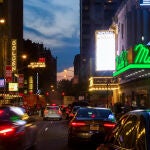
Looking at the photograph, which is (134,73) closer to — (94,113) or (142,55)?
(142,55)

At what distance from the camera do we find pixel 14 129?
47.5 feet

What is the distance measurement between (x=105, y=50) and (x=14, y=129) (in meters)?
55.1

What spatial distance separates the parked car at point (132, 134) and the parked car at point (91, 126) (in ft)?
33.1

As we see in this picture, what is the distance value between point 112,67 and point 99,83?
2.64 metres

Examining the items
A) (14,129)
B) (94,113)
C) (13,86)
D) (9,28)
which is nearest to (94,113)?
(94,113)

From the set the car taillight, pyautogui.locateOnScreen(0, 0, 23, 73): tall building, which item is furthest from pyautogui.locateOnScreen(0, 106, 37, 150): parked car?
pyautogui.locateOnScreen(0, 0, 23, 73): tall building

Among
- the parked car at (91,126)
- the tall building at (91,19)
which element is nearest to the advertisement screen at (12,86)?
the parked car at (91,126)

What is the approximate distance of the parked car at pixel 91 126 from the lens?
59.8ft

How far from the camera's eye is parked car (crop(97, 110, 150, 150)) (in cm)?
623

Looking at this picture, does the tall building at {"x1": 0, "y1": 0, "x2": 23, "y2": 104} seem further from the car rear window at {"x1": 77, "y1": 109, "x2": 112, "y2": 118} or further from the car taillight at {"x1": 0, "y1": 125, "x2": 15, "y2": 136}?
the car taillight at {"x1": 0, "y1": 125, "x2": 15, "y2": 136}

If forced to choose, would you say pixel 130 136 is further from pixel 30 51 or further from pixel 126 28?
pixel 30 51

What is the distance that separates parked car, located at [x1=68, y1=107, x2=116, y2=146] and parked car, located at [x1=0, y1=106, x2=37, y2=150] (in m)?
2.32

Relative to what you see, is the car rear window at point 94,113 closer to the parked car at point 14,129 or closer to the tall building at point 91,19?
the parked car at point 14,129

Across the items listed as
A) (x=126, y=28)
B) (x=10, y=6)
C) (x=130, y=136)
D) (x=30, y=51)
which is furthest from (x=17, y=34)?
(x=130, y=136)
